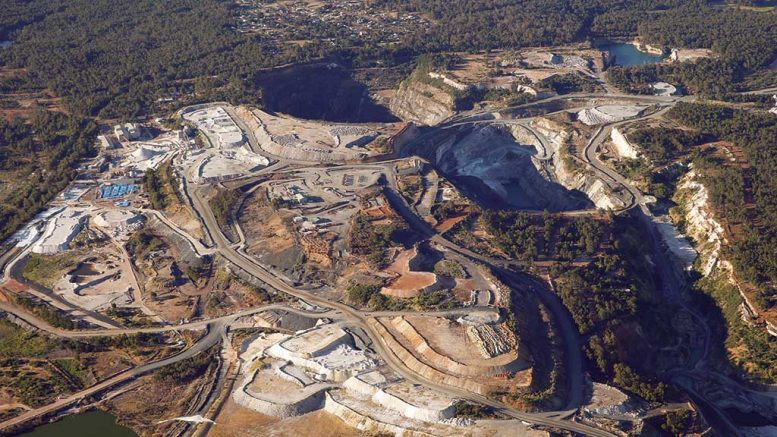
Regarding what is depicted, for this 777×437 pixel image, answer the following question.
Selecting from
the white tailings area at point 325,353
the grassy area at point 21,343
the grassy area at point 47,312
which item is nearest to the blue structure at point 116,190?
the grassy area at point 47,312

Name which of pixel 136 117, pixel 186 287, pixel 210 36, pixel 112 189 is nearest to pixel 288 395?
pixel 186 287

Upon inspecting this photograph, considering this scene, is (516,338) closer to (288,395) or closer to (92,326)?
(288,395)

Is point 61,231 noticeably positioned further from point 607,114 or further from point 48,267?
point 607,114

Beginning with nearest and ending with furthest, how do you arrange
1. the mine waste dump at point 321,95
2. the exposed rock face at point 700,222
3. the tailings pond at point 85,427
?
the tailings pond at point 85,427, the exposed rock face at point 700,222, the mine waste dump at point 321,95

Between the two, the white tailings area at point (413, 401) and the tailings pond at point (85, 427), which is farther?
the tailings pond at point (85, 427)

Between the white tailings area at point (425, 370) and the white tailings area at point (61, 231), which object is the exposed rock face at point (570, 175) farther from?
the white tailings area at point (61, 231)

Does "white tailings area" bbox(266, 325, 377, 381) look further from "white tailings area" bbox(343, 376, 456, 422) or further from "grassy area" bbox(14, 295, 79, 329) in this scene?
"grassy area" bbox(14, 295, 79, 329)

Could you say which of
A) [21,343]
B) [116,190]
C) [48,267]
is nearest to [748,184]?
[116,190]
